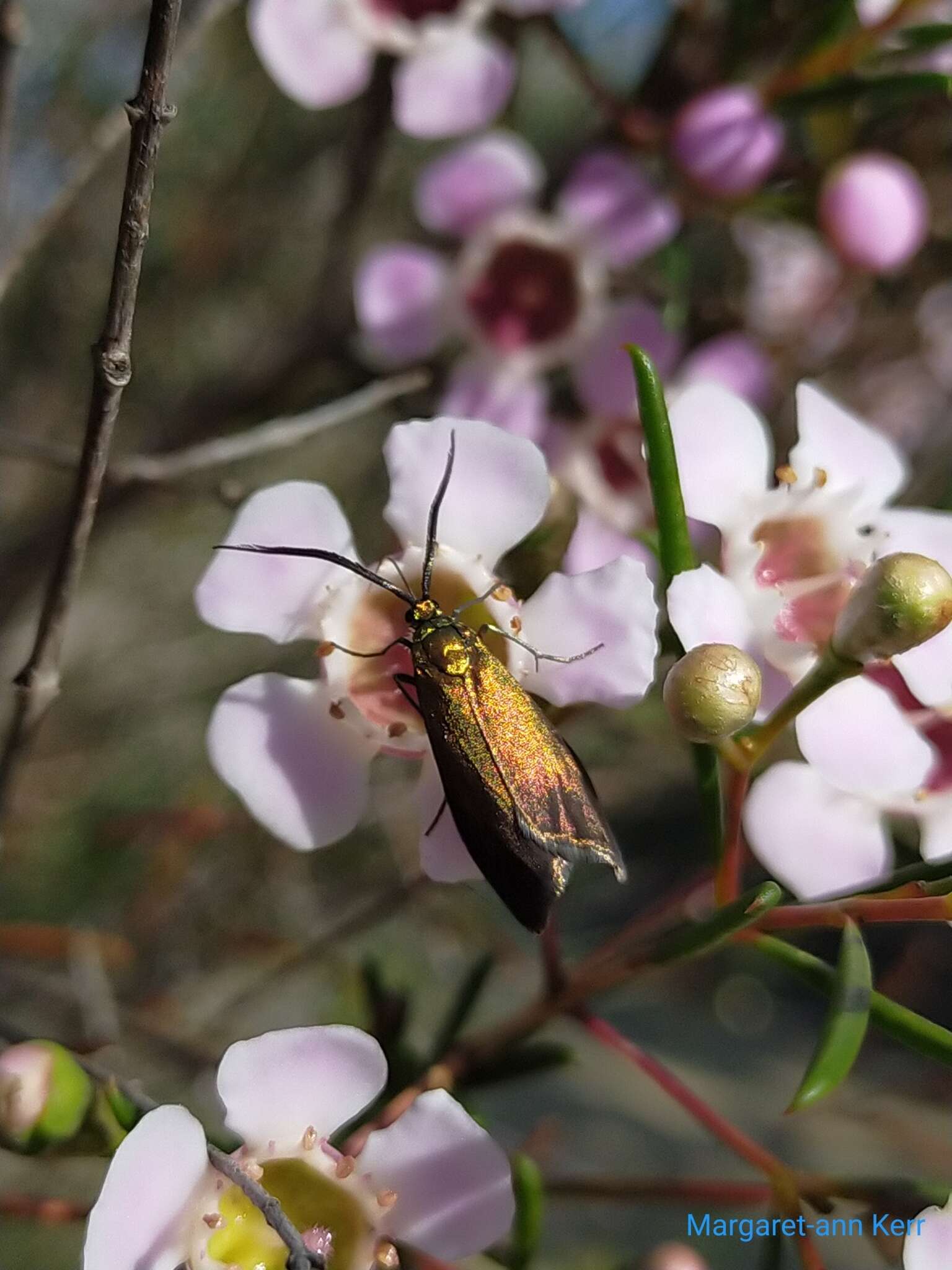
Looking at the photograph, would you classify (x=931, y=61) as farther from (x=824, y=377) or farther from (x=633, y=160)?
(x=824, y=377)

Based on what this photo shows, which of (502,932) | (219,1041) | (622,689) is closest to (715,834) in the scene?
(622,689)

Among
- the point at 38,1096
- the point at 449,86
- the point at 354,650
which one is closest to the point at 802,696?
the point at 354,650

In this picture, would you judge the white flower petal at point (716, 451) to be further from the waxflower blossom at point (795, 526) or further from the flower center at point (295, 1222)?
the flower center at point (295, 1222)

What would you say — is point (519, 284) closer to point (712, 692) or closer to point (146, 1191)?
point (712, 692)

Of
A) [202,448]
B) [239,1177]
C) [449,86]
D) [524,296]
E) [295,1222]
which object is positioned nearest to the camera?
[239,1177]

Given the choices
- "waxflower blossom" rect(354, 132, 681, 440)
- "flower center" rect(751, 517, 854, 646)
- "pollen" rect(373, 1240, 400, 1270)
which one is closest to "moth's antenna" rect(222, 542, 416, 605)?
"flower center" rect(751, 517, 854, 646)

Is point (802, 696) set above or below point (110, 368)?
below

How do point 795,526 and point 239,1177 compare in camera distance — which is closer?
point 239,1177
